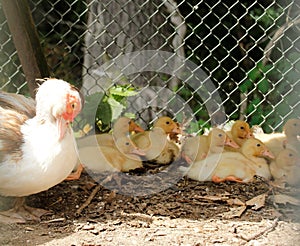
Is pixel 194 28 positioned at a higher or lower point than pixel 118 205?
higher

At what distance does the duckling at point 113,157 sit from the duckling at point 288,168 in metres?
0.80

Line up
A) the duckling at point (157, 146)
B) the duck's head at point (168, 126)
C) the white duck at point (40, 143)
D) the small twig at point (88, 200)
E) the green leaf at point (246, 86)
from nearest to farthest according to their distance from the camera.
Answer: the white duck at point (40, 143) < the small twig at point (88, 200) < the duckling at point (157, 146) < the duck's head at point (168, 126) < the green leaf at point (246, 86)

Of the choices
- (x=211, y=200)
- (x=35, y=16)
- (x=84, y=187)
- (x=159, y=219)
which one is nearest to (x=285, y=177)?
(x=211, y=200)

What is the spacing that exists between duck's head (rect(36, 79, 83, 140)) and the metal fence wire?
134 cm

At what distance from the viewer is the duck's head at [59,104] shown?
3.18 metres

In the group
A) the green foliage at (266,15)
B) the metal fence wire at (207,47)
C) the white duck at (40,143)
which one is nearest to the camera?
the white duck at (40,143)

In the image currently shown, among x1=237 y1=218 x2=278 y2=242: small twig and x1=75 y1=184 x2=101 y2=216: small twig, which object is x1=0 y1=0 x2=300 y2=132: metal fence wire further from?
x1=237 y1=218 x2=278 y2=242: small twig

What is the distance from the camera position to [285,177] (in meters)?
3.94

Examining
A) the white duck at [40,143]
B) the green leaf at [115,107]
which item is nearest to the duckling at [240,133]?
the green leaf at [115,107]

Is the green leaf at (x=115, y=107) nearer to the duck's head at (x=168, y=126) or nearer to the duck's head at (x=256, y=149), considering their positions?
the duck's head at (x=168, y=126)

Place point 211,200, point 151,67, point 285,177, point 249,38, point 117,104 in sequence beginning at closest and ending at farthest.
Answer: point 211,200
point 285,177
point 117,104
point 151,67
point 249,38

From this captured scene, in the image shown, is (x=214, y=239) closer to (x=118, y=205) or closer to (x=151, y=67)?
(x=118, y=205)

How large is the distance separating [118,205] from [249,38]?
2065 millimetres

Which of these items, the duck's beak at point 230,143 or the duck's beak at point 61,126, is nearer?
the duck's beak at point 61,126
